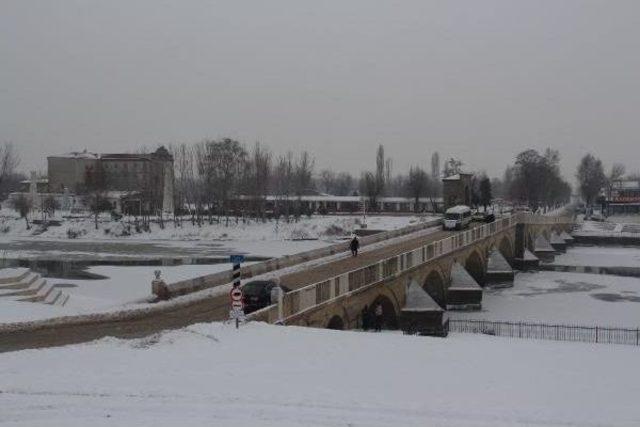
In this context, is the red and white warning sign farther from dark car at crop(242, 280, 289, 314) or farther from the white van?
the white van

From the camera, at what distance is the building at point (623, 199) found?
A: 132300 mm

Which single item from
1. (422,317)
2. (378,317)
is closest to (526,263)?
(422,317)

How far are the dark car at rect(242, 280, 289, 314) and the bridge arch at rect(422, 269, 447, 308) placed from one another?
17008mm

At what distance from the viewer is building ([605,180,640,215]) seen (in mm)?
132300

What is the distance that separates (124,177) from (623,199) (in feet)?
313

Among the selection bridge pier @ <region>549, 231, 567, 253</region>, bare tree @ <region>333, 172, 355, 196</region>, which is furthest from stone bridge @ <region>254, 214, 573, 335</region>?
bare tree @ <region>333, 172, 355, 196</region>

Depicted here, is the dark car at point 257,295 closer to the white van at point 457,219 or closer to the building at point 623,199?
the white van at point 457,219

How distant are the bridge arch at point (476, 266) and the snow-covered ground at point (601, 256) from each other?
1968cm

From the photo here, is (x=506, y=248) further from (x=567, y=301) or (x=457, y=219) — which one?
(x=567, y=301)

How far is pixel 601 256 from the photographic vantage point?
72.1 metres

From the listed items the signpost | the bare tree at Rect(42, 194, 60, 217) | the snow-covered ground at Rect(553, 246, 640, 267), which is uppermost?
the bare tree at Rect(42, 194, 60, 217)

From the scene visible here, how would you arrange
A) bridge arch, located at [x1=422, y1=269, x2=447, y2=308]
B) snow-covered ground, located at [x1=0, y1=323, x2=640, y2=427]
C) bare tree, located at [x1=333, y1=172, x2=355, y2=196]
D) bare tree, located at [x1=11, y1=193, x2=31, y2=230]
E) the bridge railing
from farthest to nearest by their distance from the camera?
bare tree, located at [x1=333, y1=172, x2=355, y2=196]
bare tree, located at [x1=11, y1=193, x2=31, y2=230]
bridge arch, located at [x1=422, y1=269, x2=447, y2=308]
the bridge railing
snow-covered ground, located at [x1=0, y1=323, x2=640, y2=427]

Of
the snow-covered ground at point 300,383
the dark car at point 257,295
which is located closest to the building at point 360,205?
the dark car at point 257,295

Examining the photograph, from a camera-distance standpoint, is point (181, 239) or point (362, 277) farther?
point (181, 239)
